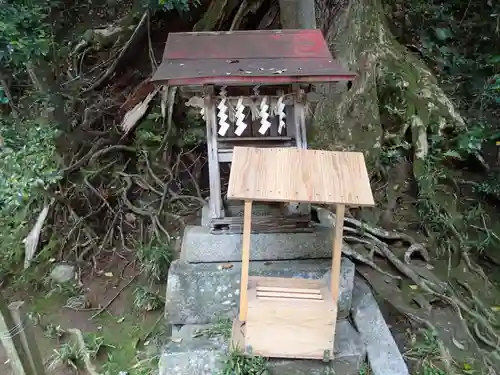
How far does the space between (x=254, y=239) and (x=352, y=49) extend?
9.89ft

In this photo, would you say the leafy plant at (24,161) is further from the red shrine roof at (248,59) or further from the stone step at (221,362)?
the stone step at (221,362)

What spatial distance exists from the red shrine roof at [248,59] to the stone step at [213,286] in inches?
58.2

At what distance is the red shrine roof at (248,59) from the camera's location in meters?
3.35

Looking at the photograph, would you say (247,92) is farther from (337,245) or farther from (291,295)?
(291,295)

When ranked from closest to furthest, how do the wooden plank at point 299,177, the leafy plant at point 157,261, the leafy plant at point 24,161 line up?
the wooden plank at point 299,177
the leafy plant at point 24,161
the leafy plant at point 157,261

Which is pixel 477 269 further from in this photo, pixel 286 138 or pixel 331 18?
pixel 331 18

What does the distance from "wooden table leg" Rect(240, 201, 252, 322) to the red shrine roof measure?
991mm

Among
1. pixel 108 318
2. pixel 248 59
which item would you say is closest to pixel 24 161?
pixel 108 318

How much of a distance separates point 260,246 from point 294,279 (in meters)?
0.55

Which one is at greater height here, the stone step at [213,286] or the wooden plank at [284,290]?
the wooden plank at [284,290]

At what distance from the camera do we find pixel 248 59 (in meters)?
3.62

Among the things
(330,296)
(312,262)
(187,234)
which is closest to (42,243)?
(187,234)

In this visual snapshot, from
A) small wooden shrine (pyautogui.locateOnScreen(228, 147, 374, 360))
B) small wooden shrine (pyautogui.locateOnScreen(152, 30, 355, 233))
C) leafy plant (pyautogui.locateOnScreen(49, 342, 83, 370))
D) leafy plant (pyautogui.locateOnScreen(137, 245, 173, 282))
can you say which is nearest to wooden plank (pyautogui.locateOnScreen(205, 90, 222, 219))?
small wooden shrine (pyautogui.locateOnScreen(152, 30, 355, 233))

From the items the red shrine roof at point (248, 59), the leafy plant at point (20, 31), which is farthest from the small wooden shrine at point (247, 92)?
the leafy plant at point (20, 31)
